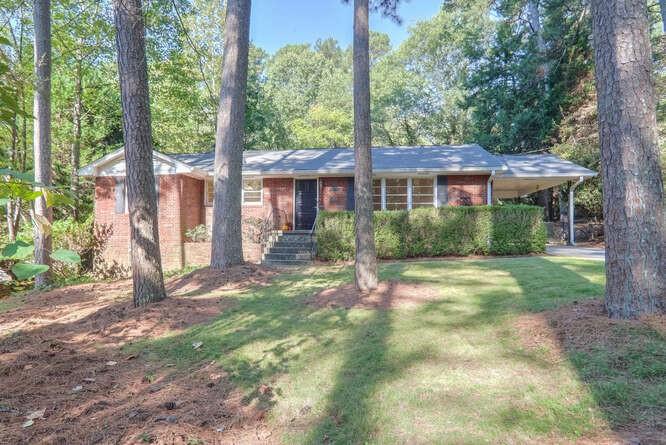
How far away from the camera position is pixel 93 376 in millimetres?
3408

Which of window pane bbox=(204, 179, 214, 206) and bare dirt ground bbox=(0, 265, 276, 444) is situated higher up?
window pane bbox=(204, 179, 214, 206)

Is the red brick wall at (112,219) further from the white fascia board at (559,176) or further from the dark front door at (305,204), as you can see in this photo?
the white fascia board at (559,176)

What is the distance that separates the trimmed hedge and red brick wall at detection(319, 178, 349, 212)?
10.1ft

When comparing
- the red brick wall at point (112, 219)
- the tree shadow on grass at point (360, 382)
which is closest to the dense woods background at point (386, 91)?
the red brick wall at point (112, 219)

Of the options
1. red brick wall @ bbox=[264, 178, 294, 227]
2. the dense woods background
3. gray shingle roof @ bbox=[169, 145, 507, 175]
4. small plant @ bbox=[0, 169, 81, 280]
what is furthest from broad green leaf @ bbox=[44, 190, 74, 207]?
red brick wall @ bbox=[264, 178, 294, 227]

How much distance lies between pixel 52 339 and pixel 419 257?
8.84 meters

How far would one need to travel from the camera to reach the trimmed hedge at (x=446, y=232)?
34.8ft

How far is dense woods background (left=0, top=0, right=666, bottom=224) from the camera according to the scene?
44.8 feet

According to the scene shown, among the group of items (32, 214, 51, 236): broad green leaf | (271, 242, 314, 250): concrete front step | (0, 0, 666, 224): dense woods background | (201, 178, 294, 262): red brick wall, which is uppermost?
(0, 0, 666, 224): dense woods background

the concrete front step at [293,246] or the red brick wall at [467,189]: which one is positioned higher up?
the red brick wall at [467,189]

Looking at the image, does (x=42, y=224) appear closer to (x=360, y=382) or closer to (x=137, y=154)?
(x=360, y=382)

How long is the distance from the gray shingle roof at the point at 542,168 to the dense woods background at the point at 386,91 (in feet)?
9.45

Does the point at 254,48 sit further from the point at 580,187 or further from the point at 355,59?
the point at 355,59

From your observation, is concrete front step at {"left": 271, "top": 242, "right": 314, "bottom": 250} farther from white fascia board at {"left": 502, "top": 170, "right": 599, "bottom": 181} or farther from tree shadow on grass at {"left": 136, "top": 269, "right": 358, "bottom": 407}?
white fascia board at {"left": 502, "top": 170, "right": 599, "bottom": 181}
